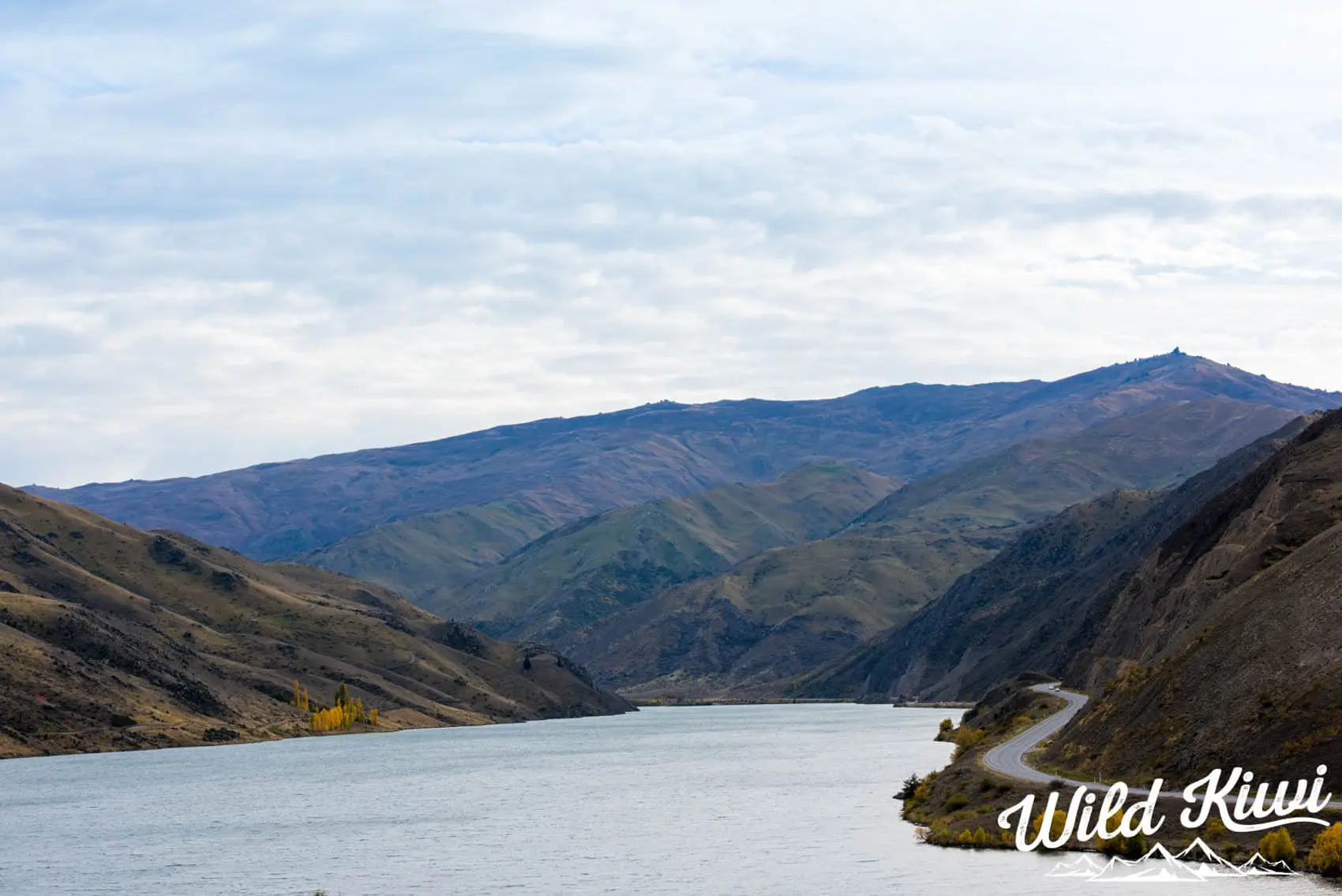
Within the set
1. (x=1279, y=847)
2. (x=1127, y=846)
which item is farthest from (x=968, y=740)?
(x=1279, y=847)

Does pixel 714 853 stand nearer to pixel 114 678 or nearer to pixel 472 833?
pixel 472 833

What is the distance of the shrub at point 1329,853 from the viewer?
5341 centimetres

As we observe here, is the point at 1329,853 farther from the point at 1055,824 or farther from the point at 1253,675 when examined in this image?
the point at 1253,675

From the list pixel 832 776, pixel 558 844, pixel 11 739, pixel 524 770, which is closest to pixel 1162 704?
pixel 558 844

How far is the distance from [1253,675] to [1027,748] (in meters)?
30.8

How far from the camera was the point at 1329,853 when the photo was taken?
53594 millimetres

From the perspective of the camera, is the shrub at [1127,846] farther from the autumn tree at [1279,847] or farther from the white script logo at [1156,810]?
the autumn tree at [1279,847]

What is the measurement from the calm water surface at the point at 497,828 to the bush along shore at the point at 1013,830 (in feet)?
4.47

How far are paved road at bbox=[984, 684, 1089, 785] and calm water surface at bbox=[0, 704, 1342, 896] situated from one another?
682cm

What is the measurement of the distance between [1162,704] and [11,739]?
451 ft

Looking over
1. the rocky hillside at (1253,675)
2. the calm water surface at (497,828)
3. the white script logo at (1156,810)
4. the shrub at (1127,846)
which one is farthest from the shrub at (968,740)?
the shrub at (1127,846)

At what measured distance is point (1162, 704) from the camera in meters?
75.6

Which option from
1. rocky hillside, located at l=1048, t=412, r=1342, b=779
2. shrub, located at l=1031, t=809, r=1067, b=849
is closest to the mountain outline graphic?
shrub, located at l=1031, t=809, r=1067, b=849

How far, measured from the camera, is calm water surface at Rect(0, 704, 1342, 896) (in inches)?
2712
